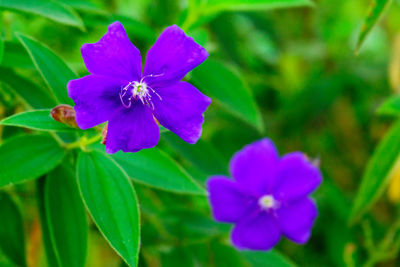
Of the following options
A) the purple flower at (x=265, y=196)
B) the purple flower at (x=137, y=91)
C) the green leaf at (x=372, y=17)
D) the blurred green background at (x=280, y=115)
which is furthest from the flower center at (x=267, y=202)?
the purple flower at (x=137, y=91)

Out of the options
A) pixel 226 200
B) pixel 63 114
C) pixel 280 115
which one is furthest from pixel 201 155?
pixel 280 115

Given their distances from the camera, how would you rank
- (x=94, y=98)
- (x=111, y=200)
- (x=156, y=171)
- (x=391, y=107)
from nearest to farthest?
1. (x=94, y=98)
2. (x=111, y=200)
3. (x=156, y=171)
4. (x=391, y=107)

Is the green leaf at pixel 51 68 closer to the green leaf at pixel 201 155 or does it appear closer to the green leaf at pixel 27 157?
the green leaf at pixel 27 157

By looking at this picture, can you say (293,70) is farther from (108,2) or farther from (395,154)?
(395,154)

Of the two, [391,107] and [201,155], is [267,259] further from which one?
[391,107]

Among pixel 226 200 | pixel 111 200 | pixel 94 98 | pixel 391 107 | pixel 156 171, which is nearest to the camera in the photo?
pixel 94 98

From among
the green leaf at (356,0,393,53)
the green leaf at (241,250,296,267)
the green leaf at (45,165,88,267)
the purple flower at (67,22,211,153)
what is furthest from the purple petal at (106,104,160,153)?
the green leaf at (241,250,296,267)

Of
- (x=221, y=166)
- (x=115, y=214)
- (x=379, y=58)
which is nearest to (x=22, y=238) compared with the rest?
(x=115, y=214)
